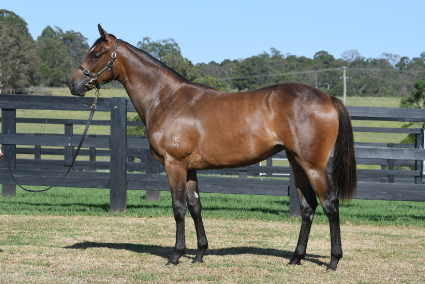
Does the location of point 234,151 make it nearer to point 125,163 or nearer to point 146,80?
point 146,80

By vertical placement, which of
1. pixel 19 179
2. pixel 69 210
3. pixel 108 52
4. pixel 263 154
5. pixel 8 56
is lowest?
pixel 69 210

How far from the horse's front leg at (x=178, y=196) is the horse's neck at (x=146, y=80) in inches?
Result: 29.5

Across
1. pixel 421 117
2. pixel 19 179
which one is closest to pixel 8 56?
pixel 19 179

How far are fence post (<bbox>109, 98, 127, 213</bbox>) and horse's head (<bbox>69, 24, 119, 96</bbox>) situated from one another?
2.51 meters

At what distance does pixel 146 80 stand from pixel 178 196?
54.7 inches

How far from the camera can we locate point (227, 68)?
91.4 m

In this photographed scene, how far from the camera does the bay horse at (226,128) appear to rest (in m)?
4.64

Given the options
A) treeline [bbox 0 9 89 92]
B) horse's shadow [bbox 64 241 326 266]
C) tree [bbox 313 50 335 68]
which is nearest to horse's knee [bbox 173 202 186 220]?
horse's shadow [bbox 64 241 326 266]

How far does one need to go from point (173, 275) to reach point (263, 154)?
59.2 inches

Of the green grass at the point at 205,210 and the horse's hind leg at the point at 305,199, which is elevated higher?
the horse's hind leg at the point at 305,199

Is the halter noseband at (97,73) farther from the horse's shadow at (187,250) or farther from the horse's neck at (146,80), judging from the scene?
the horse's shadow at (187,250)

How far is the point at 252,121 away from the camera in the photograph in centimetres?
475

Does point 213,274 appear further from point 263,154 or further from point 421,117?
point 421,117

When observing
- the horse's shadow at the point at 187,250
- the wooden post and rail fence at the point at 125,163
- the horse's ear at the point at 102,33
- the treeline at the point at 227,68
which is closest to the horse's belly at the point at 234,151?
the horse's shadow at the point at 187,250
